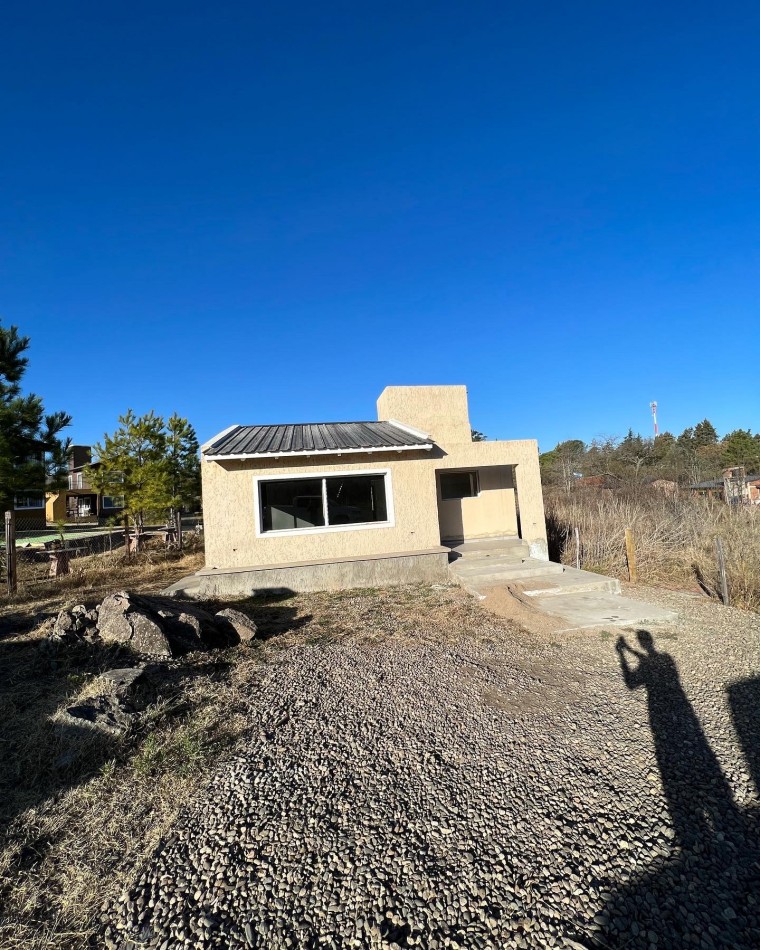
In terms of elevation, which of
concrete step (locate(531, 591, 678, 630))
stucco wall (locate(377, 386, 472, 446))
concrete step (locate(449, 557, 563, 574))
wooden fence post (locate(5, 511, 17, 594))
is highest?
stucco wall (locate(377, 386, 472, 446))

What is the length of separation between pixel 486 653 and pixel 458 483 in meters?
7.65

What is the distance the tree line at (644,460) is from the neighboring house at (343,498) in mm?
11286

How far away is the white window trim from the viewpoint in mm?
9883

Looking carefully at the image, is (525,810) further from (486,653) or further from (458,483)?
(458,483)

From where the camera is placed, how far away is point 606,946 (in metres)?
1.96

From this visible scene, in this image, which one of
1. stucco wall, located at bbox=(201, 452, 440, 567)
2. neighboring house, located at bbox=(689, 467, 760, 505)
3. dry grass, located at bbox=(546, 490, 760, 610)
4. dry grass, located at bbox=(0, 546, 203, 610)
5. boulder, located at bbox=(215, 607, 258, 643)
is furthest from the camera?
neighboring house, located at bbox=(689, 467, 760, 505)

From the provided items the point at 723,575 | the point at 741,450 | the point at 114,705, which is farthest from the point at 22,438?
the point at 741,450

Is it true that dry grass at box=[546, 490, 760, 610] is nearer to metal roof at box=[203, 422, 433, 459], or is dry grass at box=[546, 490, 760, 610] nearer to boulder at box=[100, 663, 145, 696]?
metal roof at box=[203, 422, 433, 459]

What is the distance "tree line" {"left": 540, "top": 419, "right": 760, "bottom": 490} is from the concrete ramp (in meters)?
11.6

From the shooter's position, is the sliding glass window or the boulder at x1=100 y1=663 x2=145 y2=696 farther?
the sliding glass window

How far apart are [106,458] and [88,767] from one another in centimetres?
1529

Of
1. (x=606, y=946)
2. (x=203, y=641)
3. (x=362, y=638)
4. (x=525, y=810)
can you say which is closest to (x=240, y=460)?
(x=203, y=641)

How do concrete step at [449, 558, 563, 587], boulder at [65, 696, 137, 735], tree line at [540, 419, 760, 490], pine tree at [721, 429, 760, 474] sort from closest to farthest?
1. boulder at [65, 696, 137, 735]
2. concrete step at [449, 558, 563, 587]
3. tree line at [540, 419, 760, 490]
4. pine tree at [721, 429, 760, 474]

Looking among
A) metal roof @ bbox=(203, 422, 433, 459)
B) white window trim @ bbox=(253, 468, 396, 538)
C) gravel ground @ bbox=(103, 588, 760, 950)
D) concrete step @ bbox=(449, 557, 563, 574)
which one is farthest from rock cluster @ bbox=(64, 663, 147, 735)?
concrete step @ bbox=(449, 557, 563, 574)
